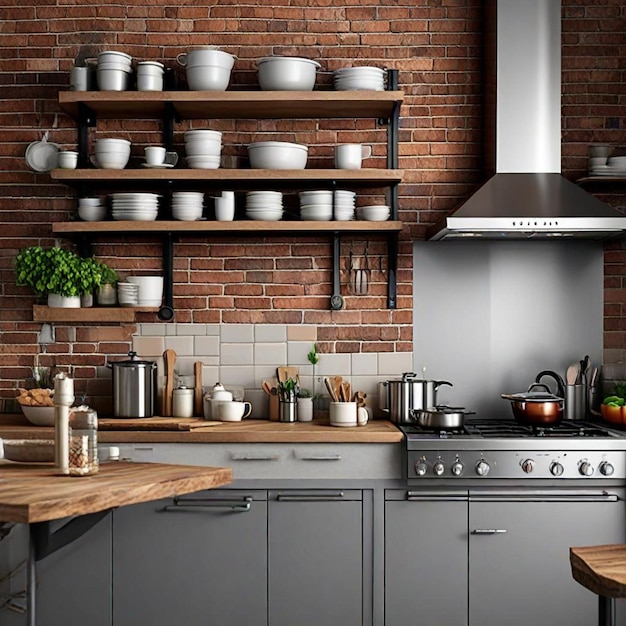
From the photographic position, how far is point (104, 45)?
4.89 m

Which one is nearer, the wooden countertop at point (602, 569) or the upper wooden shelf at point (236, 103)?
the wooden countertop at point (602, 569)

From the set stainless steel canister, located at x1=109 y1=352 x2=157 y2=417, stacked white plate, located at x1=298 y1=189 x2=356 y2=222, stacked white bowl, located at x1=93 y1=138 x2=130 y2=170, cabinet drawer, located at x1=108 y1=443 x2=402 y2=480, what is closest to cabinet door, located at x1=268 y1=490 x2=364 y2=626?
cabinet drawer, located at x1=108 y1=443 x2=402 y2=480

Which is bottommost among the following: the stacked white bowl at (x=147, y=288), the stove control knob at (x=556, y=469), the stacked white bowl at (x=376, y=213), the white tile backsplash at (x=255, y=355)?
the stove control knob at (x=556, y=469)

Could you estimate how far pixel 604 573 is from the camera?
2254 mm

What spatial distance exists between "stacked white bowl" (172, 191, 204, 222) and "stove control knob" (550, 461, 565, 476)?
2.10 meters

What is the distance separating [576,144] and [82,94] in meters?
2.57

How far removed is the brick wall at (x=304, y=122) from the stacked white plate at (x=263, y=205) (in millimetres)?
282

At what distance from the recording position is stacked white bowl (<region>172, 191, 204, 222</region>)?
461 centimetres

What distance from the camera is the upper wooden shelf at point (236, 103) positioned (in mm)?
4523

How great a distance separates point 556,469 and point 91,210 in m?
2.60

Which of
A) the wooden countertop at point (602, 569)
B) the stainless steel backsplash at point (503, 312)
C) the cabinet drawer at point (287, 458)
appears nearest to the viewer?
the wooden countertop at point (602, 569)

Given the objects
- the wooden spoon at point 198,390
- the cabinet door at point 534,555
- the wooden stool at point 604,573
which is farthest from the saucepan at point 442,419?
the wooden stool at point 604,573

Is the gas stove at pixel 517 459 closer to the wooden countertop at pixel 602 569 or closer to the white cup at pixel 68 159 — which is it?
the wooden countertop at pixel 602 569

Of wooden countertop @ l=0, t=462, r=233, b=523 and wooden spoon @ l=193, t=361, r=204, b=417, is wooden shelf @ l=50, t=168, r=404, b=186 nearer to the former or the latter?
Result: wooden spoon @ l=193, t=361, r=204, b=417
